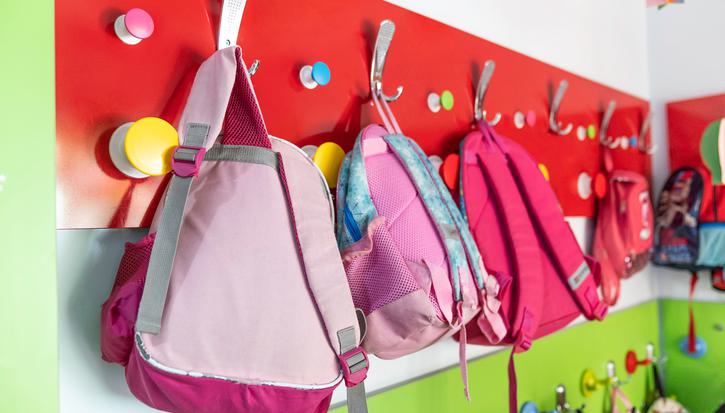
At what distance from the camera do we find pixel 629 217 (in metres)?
1.32

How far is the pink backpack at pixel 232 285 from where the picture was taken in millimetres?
497

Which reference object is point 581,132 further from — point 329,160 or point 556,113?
point 329,160

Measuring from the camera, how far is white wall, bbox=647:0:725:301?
1.49 meters

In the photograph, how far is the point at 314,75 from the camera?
2.42ft

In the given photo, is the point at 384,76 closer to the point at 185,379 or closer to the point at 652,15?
the point at 185,379

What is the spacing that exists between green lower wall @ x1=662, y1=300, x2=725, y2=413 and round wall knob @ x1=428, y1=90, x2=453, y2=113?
3.42 feet

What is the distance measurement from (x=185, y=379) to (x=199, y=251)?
0.11 m

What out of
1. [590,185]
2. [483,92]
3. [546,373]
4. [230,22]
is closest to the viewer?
[230,22]

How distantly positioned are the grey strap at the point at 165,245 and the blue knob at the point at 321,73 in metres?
0.23

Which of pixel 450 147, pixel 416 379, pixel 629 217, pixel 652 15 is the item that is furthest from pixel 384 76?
pixel 652 15

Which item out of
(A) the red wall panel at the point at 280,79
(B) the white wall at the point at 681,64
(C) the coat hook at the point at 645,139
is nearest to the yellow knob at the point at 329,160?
(A) the red wall panel at the point at 280,79

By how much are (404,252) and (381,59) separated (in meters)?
0.29

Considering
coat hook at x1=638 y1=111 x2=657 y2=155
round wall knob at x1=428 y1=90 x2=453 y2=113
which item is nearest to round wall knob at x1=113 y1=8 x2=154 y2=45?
round wall knob at x1=428 y1=90 x2=453 y2=113

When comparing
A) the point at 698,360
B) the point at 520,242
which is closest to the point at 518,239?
the point at 520,242
